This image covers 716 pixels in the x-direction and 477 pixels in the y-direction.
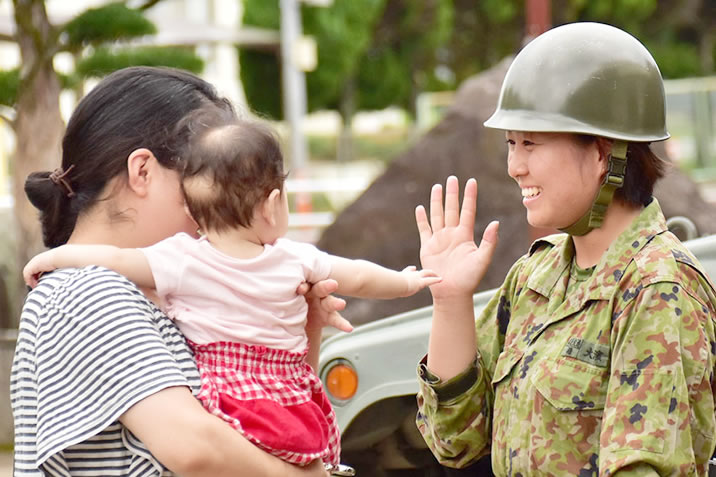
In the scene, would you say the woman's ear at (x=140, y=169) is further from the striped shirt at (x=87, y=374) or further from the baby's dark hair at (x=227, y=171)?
the striped shirt at (x=87, y=374)

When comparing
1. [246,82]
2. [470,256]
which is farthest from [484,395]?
[246,82]

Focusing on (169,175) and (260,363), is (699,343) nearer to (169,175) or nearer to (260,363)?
(260,363)

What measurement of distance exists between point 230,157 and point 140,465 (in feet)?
1.95

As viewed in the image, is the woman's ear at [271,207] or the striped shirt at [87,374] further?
the woman's ear at [271,207]

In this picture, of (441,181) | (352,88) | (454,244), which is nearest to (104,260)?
(454,244)

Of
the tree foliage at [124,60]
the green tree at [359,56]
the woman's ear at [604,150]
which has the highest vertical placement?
the woman's ear at [604,150]

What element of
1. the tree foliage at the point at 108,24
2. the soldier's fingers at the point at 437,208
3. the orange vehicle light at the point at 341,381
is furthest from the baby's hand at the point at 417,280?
the tree foliage at the point at 108,24

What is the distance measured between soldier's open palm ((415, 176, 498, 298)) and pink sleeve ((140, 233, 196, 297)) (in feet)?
2.06

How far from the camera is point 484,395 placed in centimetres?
249

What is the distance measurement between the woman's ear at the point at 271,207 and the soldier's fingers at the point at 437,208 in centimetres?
46

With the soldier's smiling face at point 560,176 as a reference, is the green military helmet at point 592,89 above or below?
above

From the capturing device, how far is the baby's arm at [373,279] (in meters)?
2.34

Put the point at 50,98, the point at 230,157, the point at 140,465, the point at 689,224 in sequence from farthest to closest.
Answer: the point at 50,98, the point at 689,224, the point at 230,157, the point at 140,465

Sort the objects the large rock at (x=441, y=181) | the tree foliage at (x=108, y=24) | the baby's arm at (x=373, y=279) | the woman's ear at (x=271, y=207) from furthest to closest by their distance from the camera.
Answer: the large rock at (x=441, y=181)
the tree foliage at (x=108, y=24)
the baby's arm at (x=373, y=279)
the woman's ear at (x=271, y=207)
